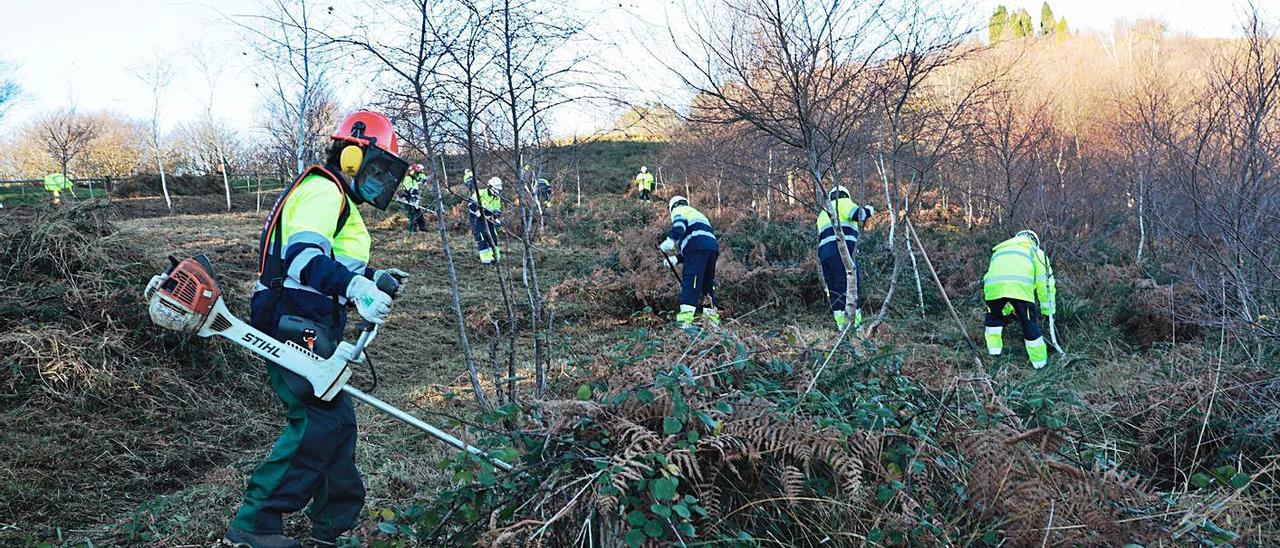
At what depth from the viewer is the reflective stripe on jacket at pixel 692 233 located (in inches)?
349

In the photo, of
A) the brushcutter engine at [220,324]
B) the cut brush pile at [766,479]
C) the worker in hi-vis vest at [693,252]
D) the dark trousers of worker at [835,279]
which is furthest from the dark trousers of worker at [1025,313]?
the brushcutter engine at [220,324]

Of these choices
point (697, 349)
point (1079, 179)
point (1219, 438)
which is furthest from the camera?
point (1079, 179)

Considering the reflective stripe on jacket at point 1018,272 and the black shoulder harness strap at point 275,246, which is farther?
the reflective stripe on jacket at point 1018,272

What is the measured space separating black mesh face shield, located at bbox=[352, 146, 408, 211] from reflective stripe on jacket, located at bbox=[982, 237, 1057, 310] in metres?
6.22

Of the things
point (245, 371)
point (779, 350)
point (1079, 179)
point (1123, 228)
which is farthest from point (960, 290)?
point (245, 371)

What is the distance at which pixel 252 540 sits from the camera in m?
3.11

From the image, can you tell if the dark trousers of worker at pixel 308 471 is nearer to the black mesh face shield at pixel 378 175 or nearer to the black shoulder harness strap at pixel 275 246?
the black shoulder harness strap at pixel 275 246

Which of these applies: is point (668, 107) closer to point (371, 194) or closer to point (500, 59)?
point (500, 59)

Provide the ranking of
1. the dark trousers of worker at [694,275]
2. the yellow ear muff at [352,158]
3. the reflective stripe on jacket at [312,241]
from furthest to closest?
1. the dark trousers of worker at [694,275]
2. the yellow ear muff at [352,158]
3. the reflective stripe on jacket at [312,241]

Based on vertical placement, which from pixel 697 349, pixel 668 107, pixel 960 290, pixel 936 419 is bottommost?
pixel 960 290

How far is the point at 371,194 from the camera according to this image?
360 cm

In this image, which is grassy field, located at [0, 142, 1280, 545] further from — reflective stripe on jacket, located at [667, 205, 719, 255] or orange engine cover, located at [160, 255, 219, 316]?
reflective stripe on jacket, located at [667, 205, 719, 255]

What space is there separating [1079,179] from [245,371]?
595 inches

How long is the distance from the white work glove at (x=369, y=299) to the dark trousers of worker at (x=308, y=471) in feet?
1.47
